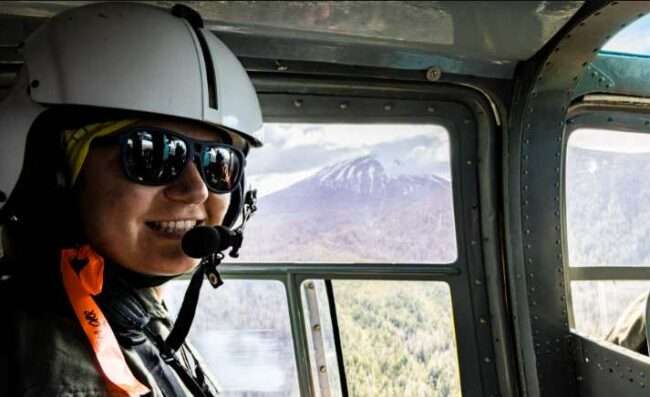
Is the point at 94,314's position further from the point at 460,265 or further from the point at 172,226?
the point at 460,265

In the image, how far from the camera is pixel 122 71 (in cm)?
137

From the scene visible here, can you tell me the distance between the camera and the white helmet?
133 centimetres

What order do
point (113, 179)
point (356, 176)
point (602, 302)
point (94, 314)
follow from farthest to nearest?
point (602, 302)
point (356, 176)
point (113, 179)
point (94, 314)

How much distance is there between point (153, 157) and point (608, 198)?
2055 millimetres

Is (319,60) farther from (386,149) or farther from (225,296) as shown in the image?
(225,296)

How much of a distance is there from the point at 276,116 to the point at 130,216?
3.75 feet

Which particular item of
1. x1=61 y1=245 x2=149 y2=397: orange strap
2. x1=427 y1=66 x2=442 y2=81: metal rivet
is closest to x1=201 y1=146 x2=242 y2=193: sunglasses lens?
x1=61 y1=245 x2=149 y2=397: orange strap

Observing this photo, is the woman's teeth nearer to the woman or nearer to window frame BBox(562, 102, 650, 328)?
the woman

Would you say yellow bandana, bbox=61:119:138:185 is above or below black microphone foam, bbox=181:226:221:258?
above

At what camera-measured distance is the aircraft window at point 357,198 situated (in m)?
2.45

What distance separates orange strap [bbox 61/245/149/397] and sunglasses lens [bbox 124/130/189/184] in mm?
206

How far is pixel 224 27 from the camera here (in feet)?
6.47

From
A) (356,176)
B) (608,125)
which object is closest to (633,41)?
(608,125)

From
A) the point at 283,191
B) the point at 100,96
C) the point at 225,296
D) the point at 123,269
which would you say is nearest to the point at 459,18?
the point at 283,191
